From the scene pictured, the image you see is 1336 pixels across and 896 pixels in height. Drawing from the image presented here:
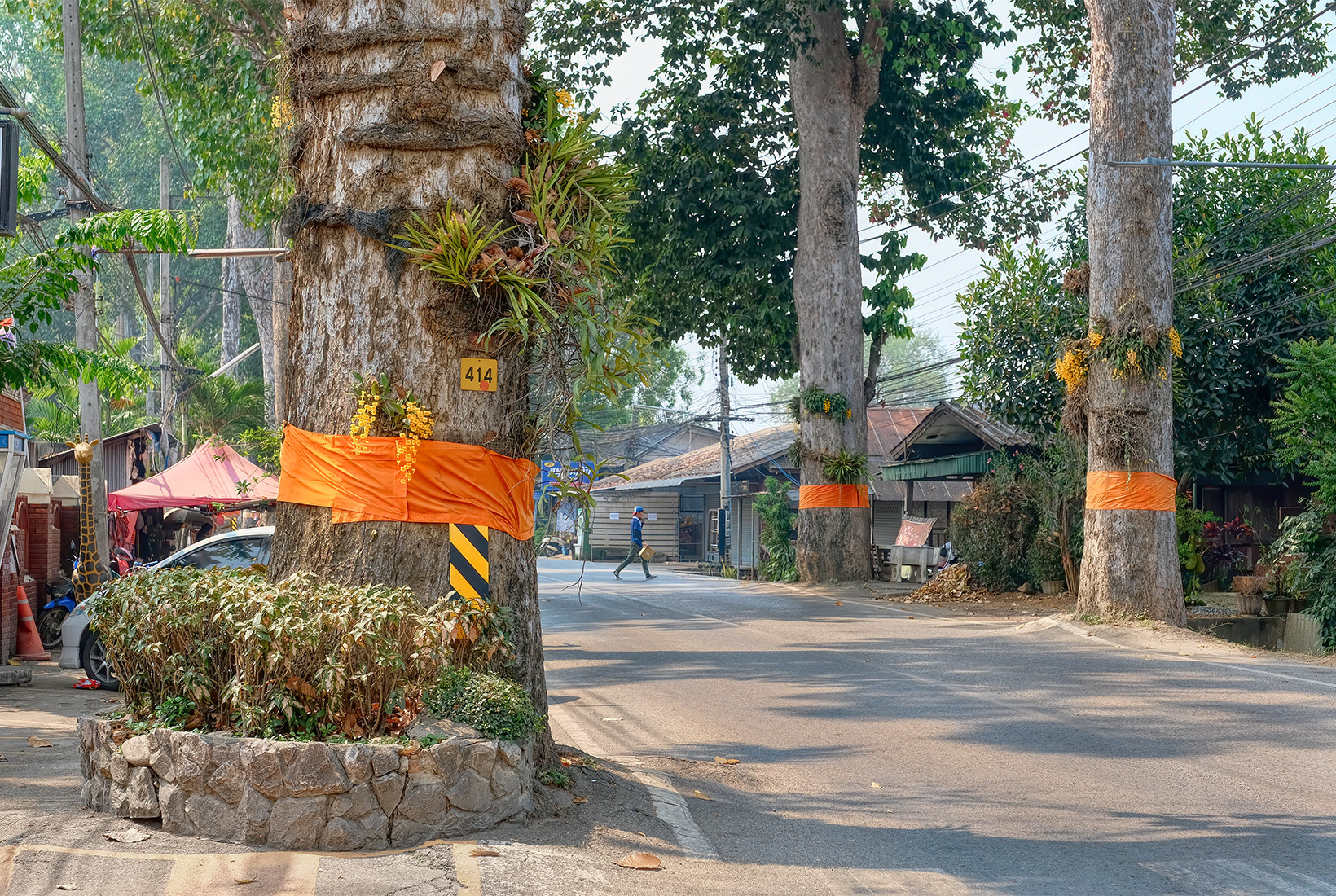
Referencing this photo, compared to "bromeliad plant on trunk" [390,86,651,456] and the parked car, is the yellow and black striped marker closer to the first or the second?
"bromeliad plant on trunk" [390,86,651,456]

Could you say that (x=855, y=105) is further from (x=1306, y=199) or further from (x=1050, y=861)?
(x=1050, y=861)

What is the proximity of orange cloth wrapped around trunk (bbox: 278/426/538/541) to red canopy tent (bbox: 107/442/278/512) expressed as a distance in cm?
1425

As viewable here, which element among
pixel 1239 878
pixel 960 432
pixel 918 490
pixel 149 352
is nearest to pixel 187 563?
pixel 1239 878

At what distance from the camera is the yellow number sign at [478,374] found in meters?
6.41

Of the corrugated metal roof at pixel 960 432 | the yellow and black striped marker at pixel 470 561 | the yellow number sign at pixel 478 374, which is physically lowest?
the yellow and black striped marker at pixel 470 561

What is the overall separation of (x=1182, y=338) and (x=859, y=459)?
6055 mm

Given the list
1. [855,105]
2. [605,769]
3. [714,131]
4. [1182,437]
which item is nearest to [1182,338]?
[1182,437]

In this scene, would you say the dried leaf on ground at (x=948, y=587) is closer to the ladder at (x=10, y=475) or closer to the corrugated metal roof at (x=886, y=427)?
the ladder at (x=10, y=475)

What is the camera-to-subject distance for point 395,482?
20.6 feet

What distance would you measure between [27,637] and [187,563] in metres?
3.89

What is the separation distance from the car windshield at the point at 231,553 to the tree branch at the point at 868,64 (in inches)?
595

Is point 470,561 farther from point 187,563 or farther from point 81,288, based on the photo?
point 81,288

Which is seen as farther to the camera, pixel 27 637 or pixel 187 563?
pixel 27 637

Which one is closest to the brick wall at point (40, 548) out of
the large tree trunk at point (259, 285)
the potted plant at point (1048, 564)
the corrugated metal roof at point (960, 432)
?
the large tree trunk at point (259, 285)
